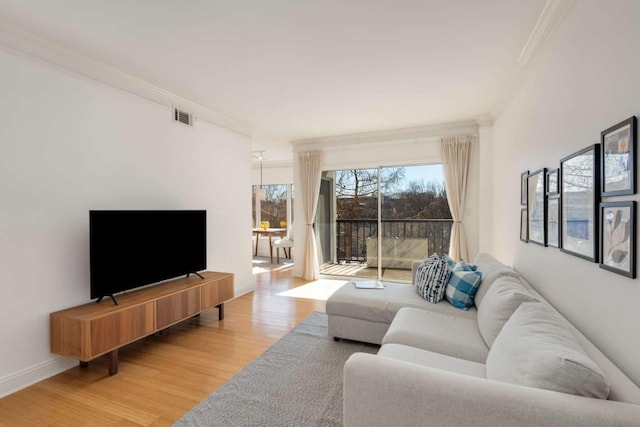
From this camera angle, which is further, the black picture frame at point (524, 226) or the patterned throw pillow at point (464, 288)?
the black picture frame at point (524, 226)

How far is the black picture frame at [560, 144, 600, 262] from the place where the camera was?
1.56 metres

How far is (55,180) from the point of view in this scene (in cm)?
249

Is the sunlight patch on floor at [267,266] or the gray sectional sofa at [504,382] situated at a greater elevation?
the gray sectional sofa at [504,382]

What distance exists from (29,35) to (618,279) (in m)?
3.93

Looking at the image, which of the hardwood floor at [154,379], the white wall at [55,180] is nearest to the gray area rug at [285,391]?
the hardwood floor at [154,379]

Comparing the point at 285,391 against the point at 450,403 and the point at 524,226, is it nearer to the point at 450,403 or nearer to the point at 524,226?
the point at 450,403

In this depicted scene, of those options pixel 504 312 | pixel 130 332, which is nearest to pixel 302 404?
pixel 504 312

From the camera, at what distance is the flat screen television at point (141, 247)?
102 inches

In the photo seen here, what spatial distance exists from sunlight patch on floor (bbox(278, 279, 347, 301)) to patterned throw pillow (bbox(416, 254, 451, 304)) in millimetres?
1799

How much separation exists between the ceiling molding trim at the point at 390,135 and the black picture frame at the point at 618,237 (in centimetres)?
352

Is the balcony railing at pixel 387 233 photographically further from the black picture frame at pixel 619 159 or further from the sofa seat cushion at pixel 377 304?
the black picture frame at pixel 619 159

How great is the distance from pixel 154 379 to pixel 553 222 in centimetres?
314

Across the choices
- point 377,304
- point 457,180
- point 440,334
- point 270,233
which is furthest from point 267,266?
point 440,334

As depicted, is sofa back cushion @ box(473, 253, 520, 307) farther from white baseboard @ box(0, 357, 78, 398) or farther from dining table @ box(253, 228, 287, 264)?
dining table @ box(253, 228, 287, 264)
